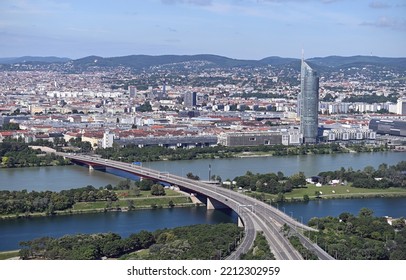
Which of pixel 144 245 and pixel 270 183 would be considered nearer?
pixel 144 245

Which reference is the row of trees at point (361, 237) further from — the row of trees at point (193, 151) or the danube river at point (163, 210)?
the row of trees at point (193, 151)

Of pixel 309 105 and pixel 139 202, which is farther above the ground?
pixel 309 105

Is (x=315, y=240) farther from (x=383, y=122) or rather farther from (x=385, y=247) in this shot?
(x=383, y=122)

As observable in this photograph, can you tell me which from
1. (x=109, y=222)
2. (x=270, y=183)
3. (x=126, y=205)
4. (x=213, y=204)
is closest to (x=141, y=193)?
(x=126, y=205)

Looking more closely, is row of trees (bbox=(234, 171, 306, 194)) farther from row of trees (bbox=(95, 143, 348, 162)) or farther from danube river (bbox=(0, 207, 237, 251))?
row of trees (bbox=(95, 143, 348, 162))

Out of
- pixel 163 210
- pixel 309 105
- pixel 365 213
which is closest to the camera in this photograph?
pixel 365 213

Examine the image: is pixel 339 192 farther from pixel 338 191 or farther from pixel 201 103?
pixel 201 103

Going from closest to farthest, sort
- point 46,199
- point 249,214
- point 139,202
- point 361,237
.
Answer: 1. point 361,237
2. point 249,214
3. point 46,199
4. point 139,202
